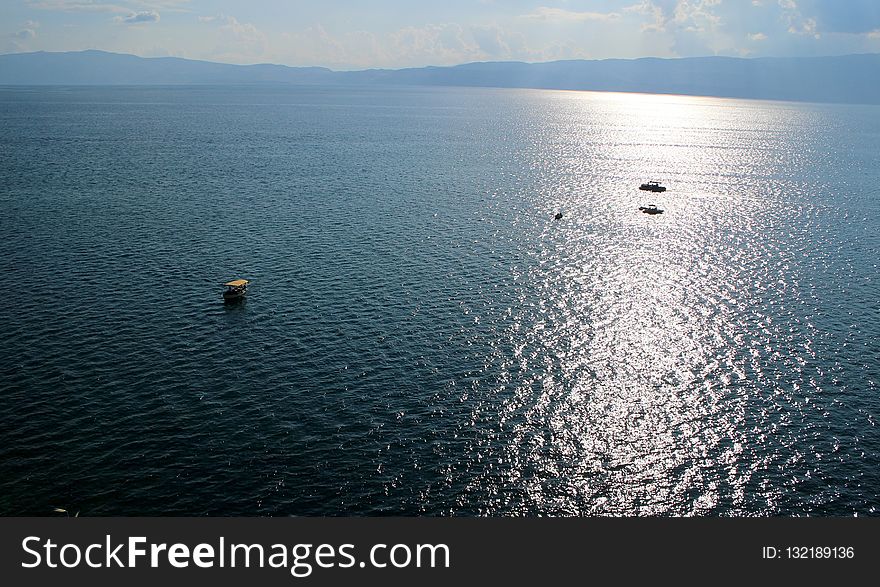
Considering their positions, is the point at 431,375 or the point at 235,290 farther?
the point at 235,290

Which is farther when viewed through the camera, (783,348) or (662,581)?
(783,348)

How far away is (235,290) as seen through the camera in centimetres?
11494

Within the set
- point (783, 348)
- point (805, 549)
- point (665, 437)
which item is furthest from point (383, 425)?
point (783, 348)

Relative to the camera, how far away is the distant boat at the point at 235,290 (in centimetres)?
11394

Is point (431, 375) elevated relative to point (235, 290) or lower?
lower

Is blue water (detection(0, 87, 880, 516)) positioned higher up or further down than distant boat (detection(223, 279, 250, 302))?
further down

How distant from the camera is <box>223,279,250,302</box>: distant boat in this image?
114 metres

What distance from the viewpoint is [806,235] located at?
17088cm

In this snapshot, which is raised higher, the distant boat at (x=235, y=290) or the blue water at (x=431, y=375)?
the distant boat at (x=235, y=290)

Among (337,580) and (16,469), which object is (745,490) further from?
(16,469)

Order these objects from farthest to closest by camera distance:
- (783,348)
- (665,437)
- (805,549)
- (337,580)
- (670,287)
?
1. (670,287)
2. (783,348)
3. (665,437)
4. (805,549)
5. (337,580)

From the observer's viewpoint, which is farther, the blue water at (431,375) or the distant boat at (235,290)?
the distant boat at (235,290)

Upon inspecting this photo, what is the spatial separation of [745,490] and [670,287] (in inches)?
2572

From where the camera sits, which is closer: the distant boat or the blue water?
the blue water
